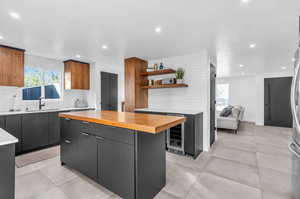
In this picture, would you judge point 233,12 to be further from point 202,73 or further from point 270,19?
point 202,73

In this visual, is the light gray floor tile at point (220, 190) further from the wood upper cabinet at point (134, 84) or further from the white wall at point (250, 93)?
the white wall at point (250, 93)

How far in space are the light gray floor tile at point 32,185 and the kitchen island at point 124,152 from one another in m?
0.47

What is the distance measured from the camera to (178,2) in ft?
5.74

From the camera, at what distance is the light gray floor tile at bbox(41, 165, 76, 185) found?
2.17 metres

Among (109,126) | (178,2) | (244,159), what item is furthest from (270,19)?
(109,126)

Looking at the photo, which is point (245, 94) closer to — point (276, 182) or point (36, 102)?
point (276, 182)

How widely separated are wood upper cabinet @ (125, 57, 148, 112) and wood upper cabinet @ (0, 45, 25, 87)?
2542 mm

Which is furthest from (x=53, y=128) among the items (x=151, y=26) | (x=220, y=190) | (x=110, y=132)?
(x=220, y=190)

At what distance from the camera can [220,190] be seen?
1.97m

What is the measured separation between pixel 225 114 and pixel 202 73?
8.98 ft

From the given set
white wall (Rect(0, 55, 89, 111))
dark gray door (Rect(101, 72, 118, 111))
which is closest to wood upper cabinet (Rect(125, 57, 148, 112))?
dark gray door (Rect(101, 72, 118, 111))

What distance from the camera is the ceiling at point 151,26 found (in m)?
1.82

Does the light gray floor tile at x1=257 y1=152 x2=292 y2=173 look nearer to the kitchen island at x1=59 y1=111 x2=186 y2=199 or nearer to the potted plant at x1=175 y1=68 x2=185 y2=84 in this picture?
the kitchen island at x1=59 y1=111 x2=186 y2=199

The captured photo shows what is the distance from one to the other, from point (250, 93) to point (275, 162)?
5.58 m
